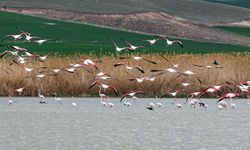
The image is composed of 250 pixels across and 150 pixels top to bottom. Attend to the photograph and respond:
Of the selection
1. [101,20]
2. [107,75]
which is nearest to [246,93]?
[107,75]

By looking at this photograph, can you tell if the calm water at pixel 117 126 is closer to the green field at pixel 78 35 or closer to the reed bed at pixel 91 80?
the reed bed at pixel 91 80

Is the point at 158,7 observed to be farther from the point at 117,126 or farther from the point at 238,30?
the point at 117,126

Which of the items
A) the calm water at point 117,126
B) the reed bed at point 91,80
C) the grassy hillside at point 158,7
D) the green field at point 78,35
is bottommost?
the calm water at point 117,126

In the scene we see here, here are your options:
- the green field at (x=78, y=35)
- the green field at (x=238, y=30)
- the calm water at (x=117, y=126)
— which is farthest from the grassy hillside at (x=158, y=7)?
the calm water at (x=117, y=126)

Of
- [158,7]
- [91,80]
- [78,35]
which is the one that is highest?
[158,7]

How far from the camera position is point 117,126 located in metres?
27.8

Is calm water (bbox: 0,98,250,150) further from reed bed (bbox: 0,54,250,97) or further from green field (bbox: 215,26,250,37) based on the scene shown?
green field (bbox: 215,26,250,37)

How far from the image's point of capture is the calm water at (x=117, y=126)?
946 inches

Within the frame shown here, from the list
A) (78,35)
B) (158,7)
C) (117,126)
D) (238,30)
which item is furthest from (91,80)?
A: (158,7)

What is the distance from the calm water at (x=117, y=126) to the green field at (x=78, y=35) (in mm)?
36062

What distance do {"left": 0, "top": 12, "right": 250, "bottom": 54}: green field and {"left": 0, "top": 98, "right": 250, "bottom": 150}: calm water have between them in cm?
3606

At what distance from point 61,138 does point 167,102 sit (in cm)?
1146

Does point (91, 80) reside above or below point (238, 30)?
below

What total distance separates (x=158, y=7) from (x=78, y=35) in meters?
27.5
